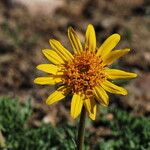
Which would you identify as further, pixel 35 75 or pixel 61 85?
pixel 35 75

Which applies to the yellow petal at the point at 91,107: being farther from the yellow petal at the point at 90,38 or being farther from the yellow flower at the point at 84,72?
the yellow petal at the point at 90,38

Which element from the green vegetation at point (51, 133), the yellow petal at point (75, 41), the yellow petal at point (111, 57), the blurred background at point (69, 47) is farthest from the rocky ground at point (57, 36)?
the yellow petal at point (111, 57)

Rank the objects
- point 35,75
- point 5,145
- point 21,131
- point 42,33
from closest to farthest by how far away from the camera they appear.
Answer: point 5,145 < point 21,131 < point 35,75 < point 42,33

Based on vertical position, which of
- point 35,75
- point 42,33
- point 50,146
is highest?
point 42,33

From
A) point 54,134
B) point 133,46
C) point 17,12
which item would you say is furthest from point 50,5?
point 54,134

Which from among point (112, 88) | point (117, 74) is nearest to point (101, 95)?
point (112, 88)

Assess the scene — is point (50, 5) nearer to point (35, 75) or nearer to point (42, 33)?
point (42, 33)

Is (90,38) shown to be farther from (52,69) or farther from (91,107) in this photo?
(91,107)

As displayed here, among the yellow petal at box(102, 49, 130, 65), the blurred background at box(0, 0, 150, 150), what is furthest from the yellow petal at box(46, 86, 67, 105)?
the blurred background at box(0, 0, 150, 150)
